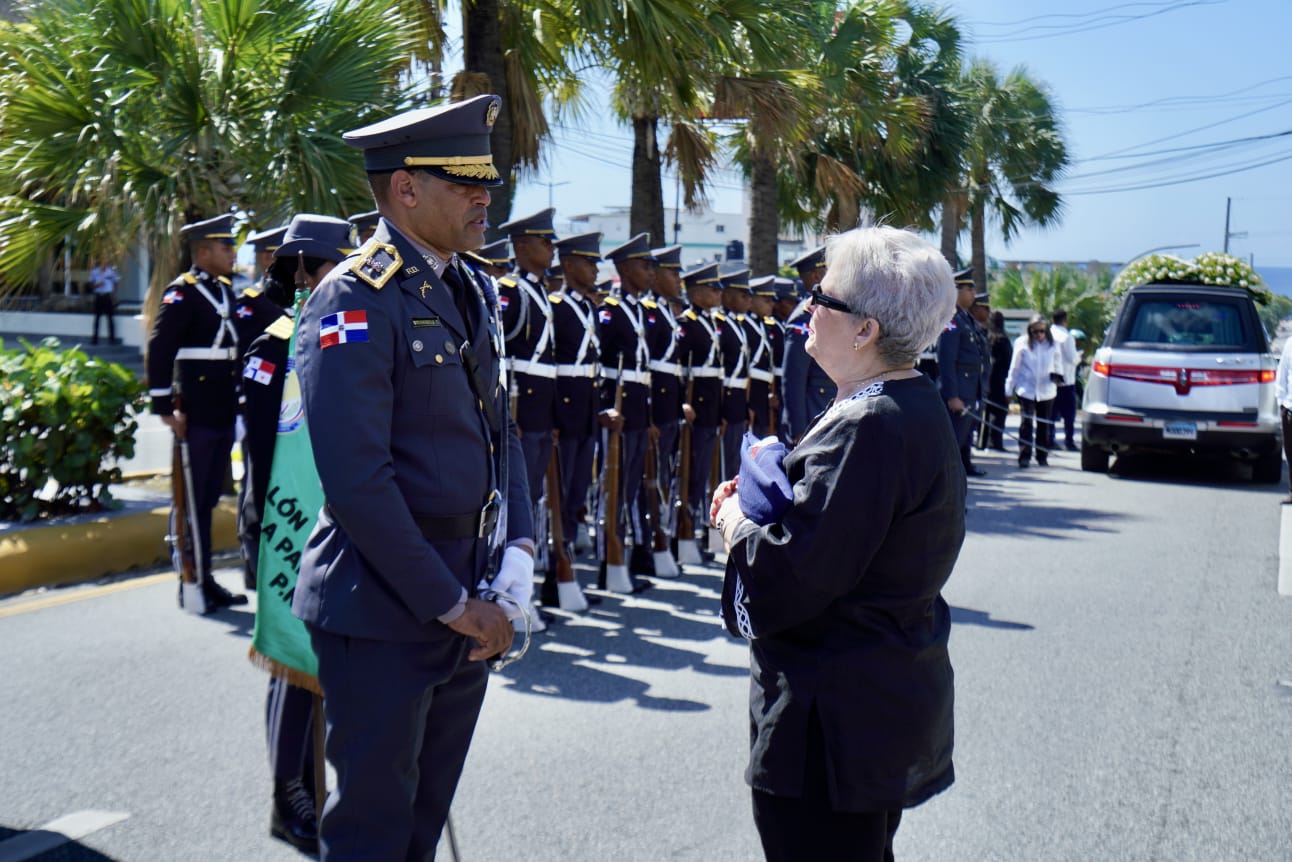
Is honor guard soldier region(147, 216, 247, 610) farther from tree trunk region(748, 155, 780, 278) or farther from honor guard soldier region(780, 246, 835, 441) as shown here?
tree trunk region(748, 155, 780, 278)

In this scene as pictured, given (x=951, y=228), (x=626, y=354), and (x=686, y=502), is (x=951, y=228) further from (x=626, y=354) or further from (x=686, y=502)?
(x=626, y=354)

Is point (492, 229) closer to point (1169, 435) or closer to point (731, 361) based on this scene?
point (731, 361)

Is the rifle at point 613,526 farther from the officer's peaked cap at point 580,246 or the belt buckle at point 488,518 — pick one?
the belt buckle at point 488,518

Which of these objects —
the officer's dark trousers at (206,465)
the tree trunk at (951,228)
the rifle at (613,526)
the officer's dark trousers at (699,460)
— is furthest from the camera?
the tree trunk at (951,228)

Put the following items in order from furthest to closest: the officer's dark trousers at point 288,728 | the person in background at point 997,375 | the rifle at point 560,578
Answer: the person in background at point 997,375 → the rifle at point 560,578 → the officer's dark trousers at point 288,728

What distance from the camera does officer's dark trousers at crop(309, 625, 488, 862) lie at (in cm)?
262

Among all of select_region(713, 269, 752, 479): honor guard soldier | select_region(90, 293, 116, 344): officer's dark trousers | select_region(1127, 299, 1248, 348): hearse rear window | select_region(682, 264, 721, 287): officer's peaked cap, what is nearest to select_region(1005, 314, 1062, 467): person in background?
select_region(1127, 299, 1248, 348): hearse rear window

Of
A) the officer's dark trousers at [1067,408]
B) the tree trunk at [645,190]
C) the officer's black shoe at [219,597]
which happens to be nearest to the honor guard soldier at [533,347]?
the officer's black shoe at [219,597]

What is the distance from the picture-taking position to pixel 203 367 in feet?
22.8

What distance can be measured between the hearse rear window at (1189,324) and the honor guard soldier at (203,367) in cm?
1061

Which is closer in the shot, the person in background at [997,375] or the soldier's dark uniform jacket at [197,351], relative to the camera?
the soldier's dark uniform jacket at [197,351]

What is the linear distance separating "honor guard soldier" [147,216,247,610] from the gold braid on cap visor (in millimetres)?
4539

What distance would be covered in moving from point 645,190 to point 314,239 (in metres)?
11.1

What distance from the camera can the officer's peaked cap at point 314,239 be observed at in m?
4.02
